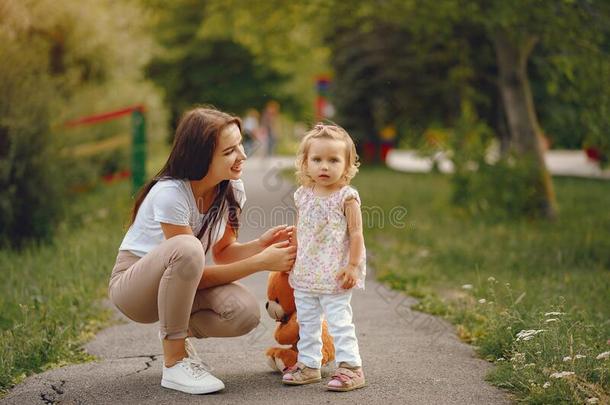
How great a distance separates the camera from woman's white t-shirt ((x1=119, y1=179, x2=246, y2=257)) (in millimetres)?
3887

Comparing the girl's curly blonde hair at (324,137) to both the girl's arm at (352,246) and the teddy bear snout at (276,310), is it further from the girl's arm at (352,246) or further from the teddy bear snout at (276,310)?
the teddy bear snout at (276,310)

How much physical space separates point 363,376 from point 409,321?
4.86 feet

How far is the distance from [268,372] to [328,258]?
755mm

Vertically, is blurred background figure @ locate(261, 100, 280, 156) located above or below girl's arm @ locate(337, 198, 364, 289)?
above

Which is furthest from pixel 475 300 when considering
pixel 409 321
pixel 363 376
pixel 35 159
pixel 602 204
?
pixel 602 204

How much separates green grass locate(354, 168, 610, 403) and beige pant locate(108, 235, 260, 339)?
128 cm

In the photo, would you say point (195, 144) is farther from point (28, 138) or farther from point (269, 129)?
point (269, 129)

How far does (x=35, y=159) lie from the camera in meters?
8.10

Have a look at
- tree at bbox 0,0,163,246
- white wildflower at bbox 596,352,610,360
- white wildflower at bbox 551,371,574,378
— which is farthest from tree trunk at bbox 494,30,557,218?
white wildflower at bbox 551,371,574,378

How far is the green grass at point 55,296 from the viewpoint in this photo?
434cm

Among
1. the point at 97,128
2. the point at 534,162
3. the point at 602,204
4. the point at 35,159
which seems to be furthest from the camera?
the point at 97,128

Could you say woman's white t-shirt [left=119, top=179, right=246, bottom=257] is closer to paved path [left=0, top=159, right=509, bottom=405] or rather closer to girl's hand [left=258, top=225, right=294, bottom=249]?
girl's hand [left=258, top=225, right=294, bottom=249]

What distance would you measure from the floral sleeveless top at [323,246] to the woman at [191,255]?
0.29 feet

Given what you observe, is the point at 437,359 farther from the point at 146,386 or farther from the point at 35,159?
the point at 35,159
